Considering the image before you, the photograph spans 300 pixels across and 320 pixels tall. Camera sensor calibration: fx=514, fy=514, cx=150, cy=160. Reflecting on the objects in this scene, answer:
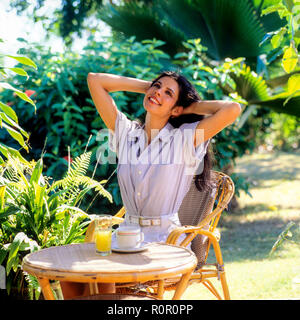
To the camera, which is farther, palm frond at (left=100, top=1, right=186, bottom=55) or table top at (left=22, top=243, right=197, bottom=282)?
palm frond at (left=100, top=1, right=186, bottom=55)

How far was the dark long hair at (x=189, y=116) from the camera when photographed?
9.11 feet

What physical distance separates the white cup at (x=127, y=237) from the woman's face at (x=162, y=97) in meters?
0.80

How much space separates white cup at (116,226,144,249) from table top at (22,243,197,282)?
4 cm

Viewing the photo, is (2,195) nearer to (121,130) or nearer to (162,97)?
(121,130)

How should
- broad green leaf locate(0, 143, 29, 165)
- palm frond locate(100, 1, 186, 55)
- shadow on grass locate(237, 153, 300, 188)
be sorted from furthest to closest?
shadow on grass locate(237, 153, 300, 188)
palm frond locate(100, 1, 186, 55)
broad green leaf locate(0, 143, 29, 165)

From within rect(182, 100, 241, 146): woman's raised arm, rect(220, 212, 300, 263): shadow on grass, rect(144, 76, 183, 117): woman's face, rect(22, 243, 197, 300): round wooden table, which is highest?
rect(144, 76, 183, 117): woman's face

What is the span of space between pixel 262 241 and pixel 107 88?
8.94 ft

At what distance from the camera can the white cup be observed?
2.08m

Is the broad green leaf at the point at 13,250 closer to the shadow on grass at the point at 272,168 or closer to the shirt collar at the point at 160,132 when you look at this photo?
the shirt collar at the point at 160,132

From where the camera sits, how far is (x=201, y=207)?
2.86 m

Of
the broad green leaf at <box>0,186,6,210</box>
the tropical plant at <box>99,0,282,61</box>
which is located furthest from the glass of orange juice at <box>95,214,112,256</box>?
the tropical plant at <box>99,0,282,61</box>

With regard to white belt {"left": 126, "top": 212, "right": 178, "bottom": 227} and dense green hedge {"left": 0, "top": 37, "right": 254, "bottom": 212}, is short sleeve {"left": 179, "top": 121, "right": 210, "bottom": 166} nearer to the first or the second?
white belt {"left": 126, "top": 212, "right": 178, "bottom": 227}

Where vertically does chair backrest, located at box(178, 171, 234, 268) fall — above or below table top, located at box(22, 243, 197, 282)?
below

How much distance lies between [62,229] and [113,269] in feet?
2.94
